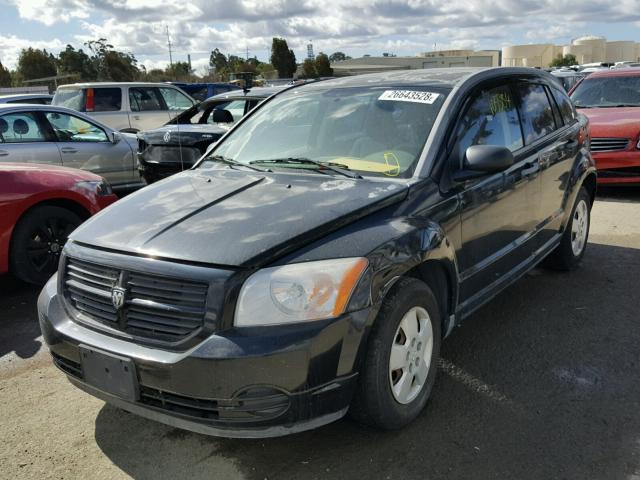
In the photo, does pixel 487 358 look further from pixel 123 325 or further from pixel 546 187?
pixel 123 325

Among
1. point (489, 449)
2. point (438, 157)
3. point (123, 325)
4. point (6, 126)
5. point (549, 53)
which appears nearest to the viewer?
point (123, 325)

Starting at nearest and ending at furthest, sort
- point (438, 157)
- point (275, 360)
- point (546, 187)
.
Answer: point (275, 360) < point (438, 157) < point (546, 187)

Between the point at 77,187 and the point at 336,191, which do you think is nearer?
the point at 336,191

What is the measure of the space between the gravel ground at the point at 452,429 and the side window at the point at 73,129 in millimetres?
4650

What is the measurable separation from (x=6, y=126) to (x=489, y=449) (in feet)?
23.4

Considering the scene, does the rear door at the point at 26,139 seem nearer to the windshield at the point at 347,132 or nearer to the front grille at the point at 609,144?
the windshield at the point at 347,132

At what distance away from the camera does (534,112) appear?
15.3 feet

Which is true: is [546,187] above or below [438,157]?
below

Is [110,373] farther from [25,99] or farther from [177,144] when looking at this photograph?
[25,99]

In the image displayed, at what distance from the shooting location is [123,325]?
2.73 metres

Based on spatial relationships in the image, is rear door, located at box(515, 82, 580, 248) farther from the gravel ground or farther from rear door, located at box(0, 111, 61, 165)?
rear door, located at box(0, 111, 61, 165)

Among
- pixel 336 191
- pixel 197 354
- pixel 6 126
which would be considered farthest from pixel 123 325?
pixel 6 126

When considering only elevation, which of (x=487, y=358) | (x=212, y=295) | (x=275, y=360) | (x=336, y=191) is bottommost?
(x=487, y=358)

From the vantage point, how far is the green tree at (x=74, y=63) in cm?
6163
